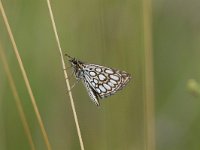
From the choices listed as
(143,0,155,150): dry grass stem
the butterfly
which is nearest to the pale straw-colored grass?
(143,0,155,150): dry grass stem

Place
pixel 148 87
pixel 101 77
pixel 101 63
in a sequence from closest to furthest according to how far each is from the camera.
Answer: pixel 101 77, pixel 148 87, pixel 101 63

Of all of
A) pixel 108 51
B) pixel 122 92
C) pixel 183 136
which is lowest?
pixel 183 136

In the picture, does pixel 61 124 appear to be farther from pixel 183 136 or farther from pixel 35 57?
pixel 183 136

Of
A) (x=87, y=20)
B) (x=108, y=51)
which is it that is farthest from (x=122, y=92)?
(x=87, y=20)

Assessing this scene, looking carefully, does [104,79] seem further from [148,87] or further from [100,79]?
[148,87]

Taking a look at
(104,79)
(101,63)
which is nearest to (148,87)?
(104,79)

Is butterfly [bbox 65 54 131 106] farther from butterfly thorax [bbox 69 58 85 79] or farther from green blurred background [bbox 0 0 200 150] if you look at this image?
green blurred background [bbox 0 0 200 150]

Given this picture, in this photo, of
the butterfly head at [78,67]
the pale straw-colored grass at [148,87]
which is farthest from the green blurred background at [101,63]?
the butterfly head at [78,67]
